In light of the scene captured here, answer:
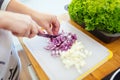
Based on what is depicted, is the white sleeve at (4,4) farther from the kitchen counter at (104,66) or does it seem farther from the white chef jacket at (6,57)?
the kitchen counter at (104,66)

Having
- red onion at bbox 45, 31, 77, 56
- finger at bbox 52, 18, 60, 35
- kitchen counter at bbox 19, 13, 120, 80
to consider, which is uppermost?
finger at bbox 52, 18, 60, 35

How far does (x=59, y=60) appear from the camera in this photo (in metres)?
0.58

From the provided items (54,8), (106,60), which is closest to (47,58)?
(106,60)

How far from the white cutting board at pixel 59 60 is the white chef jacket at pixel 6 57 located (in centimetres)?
8

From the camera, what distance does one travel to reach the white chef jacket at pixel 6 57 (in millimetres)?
490

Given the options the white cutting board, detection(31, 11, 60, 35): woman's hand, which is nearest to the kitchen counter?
the white cutting board

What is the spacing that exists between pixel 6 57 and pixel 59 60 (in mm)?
171

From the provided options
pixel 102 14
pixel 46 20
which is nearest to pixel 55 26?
pixel 46 20

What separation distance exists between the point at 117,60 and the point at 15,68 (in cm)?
33

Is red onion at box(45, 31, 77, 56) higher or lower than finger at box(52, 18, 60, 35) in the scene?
lower

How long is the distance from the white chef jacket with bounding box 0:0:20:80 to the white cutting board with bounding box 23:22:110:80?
0.08 meters

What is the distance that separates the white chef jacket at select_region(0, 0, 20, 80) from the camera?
49cm

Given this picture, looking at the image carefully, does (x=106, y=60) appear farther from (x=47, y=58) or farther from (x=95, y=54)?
(x=47, y=58)

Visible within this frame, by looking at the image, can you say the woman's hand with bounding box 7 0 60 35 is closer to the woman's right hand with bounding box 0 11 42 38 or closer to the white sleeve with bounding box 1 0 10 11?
the white sleeve with bounding box 1 0 10 11
